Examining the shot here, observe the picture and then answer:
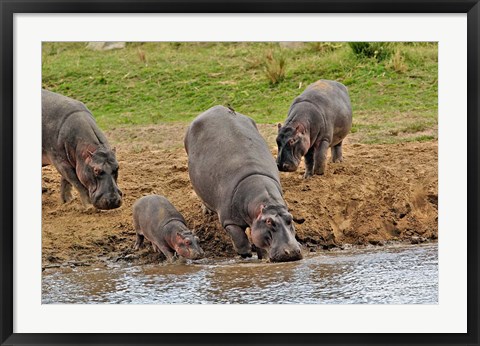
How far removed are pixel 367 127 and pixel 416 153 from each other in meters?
1.51

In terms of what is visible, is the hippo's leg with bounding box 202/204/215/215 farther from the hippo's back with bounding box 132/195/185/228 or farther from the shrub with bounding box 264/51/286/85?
the shrub with bounding box 264/51/286/85

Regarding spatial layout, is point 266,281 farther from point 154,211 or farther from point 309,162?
point 309,162

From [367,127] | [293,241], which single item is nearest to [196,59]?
[367,127]

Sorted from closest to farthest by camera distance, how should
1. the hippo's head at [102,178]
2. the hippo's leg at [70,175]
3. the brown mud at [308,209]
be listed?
the hippo's head at [102,178] → the brown mud at [308,209] → the hippo's leg at [70,175]

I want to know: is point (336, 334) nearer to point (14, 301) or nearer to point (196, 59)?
point (14, 301)

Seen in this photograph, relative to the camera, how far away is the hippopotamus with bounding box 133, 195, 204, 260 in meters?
9.61

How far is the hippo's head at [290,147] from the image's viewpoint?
10641mm

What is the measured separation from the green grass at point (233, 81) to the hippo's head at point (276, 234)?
16.3ft

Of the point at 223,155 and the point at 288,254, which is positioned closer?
the point at 288,254

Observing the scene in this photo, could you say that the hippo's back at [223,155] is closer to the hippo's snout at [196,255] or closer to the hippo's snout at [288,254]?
the hippo's snout at [196,255]

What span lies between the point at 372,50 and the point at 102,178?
5.77 metres
